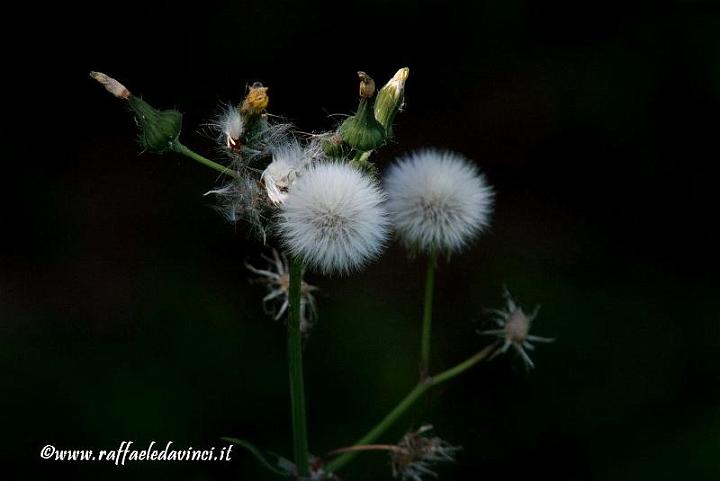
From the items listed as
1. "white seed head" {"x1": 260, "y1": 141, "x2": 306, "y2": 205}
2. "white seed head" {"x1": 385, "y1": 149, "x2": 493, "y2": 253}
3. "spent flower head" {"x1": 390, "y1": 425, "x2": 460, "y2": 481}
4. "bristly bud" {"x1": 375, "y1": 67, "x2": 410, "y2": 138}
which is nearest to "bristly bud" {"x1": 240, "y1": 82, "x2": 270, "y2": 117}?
"white seed head" {"x1": 260, "y1": 141, "x2": 306, "y2": 205}

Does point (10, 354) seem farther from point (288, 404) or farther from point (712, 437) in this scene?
point (712, 437)

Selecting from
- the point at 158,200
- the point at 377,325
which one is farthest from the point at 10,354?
the point at 377,325

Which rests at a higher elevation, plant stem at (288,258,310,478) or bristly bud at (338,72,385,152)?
bristly bud at (338,72,385,152)

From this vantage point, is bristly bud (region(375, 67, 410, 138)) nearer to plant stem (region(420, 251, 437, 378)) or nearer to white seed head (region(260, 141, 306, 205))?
white seed head (region(260, 141, 306, 205))

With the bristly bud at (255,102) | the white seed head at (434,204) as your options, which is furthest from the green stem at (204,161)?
the white seed head at (434,204)

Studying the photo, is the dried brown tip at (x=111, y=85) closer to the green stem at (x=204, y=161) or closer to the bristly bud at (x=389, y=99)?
the green stem at (x=204, y=161)

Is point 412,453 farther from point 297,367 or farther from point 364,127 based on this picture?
point 364,127
